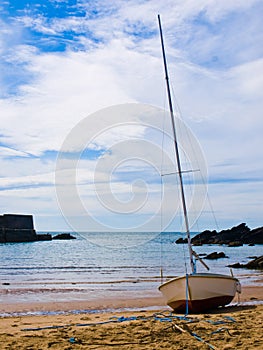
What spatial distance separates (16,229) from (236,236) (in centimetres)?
5167

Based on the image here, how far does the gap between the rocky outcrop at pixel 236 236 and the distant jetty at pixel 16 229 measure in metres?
41.2

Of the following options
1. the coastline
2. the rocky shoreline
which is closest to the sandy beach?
the coastline

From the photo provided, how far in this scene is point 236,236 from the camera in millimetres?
100750

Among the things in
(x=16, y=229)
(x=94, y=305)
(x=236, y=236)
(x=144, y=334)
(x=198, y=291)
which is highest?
(x=16, y=229)

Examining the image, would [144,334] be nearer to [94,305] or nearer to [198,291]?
[198,291]

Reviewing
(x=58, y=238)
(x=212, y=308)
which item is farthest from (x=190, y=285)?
(x=58, y=238)

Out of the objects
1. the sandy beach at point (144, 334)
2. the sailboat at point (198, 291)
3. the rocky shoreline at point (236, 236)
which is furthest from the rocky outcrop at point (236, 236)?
the sandy beach at point (144, 334)

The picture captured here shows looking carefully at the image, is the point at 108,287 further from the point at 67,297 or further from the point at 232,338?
the point at 232,338

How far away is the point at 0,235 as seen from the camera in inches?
4070

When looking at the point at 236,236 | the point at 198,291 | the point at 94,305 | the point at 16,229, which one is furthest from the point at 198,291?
the point at 16,229

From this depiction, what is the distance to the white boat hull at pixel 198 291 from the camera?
13891 millimetres

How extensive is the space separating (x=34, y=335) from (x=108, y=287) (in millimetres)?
15290

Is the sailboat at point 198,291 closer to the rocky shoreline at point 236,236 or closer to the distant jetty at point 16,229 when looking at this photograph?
the rocky shoreline at point 236,236

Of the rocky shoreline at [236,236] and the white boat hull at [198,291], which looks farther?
the rocky shoreline at [236,236]
